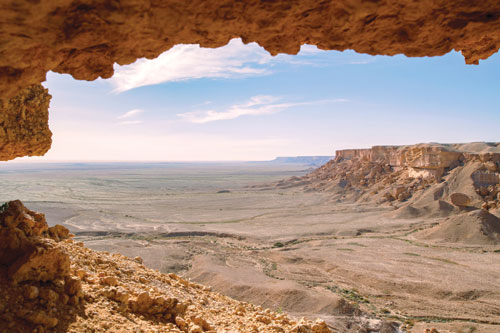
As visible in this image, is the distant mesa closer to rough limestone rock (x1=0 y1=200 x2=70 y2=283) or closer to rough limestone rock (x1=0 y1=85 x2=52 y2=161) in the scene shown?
rough limestone rock (x1=0 y1=200 x2=70 y2=283)

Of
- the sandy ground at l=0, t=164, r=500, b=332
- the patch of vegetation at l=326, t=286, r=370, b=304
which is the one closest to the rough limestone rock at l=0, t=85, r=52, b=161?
the sandy ground at l=0, t=164, r=500, b=332

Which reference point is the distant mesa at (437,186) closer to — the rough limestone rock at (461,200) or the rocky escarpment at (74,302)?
the rough limestone rock at (461,200)

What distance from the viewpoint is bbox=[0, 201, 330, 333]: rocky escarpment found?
418 centimetres

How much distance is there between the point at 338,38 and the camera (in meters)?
3.79

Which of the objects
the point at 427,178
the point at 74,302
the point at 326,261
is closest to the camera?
the point at 74,302

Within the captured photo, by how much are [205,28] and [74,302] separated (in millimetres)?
4383

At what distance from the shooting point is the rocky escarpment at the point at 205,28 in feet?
10.4

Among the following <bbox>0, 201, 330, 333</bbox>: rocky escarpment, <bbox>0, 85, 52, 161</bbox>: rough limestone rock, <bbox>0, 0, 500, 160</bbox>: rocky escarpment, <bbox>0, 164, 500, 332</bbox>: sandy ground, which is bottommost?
<bbox>0, 164, 500, 332</bbox>: sandy ground

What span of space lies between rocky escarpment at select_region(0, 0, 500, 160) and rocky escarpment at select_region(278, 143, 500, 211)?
32.0 m

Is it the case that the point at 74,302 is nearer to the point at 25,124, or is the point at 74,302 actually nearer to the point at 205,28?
the point at 25,124

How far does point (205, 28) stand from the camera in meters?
3.50

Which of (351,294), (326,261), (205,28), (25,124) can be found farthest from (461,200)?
(25,124)

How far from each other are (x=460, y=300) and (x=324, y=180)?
183 feet

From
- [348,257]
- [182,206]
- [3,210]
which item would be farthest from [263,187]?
[3,210]
